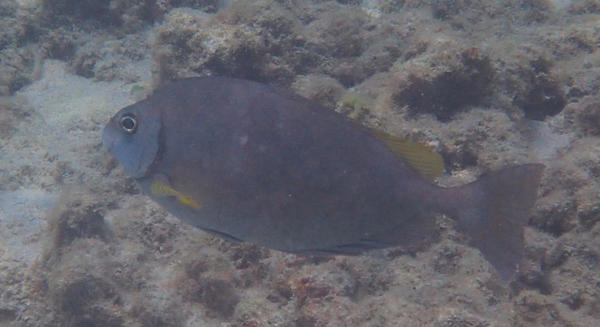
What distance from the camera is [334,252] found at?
1791mm

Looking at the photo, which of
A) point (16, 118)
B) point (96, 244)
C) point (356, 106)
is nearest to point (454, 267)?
A: point (356, 106)

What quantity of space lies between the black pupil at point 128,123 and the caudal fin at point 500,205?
152cm

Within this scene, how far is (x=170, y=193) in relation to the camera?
1.68 meters

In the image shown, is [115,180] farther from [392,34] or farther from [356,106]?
[392,34]

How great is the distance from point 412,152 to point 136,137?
1274 millimetres

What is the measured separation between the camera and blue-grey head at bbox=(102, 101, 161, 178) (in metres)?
1.79

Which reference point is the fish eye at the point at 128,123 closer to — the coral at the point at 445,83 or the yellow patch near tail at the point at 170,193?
the yellow patch near tail at the point at 170,193

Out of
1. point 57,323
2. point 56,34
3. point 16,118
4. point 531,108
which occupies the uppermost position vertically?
point 531,108

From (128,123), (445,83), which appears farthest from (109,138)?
(445,83)

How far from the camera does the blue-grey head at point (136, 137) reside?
1789mm

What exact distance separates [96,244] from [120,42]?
5090 millimetres

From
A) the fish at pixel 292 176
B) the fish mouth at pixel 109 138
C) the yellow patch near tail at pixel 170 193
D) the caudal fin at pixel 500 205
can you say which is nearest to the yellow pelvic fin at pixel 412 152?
the fish at pixel 292 176

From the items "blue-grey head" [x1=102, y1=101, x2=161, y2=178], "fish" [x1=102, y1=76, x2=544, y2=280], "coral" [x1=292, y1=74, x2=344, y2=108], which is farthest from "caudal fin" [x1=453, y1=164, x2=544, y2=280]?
"coral" [x1=292, y1=74, x2=344, y2=108]

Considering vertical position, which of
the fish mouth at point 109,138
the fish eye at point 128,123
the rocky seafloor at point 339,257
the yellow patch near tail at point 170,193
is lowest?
the rocky seafloor at point 339,257
